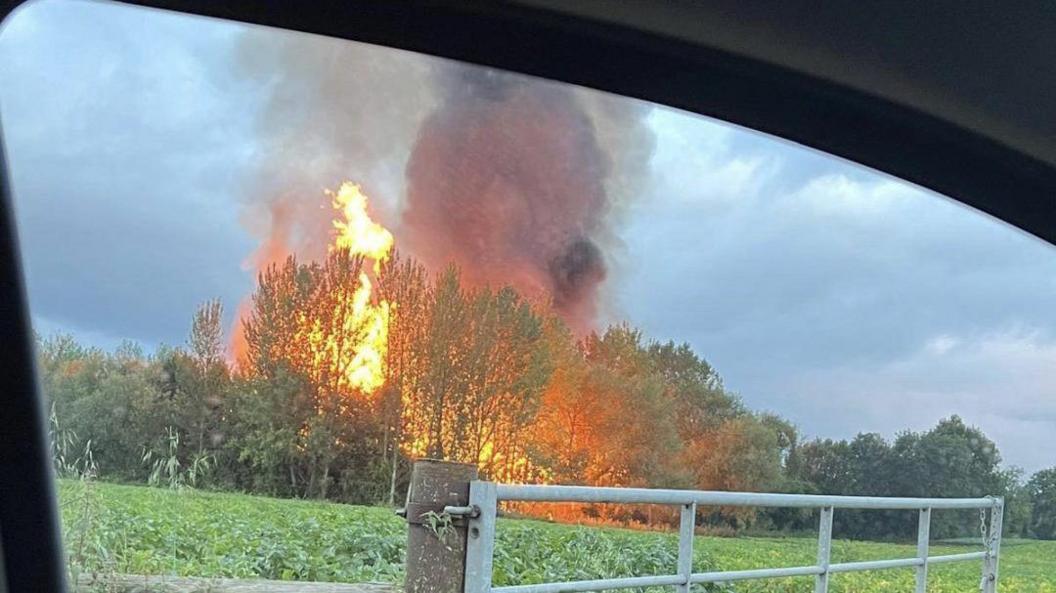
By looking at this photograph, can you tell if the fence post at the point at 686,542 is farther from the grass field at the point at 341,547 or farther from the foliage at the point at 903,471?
the foliage at the point at 903,471

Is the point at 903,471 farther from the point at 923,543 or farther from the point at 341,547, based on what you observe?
the point at 341,547

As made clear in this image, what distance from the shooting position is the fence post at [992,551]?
3.87 metres

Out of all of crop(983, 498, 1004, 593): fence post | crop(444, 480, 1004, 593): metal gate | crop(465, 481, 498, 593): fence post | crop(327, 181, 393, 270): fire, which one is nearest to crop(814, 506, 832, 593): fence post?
Result: crop(444, 480, 1004, 593): metal gate

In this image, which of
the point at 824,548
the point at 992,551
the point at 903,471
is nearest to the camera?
the point at 824,548

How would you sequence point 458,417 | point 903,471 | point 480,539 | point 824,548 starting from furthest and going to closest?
1. point 903,471
2. point 824,548
3. point 458,417
4. point 480,539

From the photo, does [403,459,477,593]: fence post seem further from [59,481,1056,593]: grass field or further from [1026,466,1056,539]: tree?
[1026,466,1056,539]: tree

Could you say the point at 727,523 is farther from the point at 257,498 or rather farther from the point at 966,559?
the point at 257,498

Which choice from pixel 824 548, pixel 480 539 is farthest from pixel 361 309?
pixel 824 548

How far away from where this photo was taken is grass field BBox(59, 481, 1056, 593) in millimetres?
2312

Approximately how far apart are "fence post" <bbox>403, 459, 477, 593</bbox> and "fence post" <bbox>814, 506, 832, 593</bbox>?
4.80ft

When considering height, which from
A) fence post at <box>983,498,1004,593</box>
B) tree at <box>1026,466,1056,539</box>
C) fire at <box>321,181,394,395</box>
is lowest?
fence post at <box>983,498,1004,593</box>

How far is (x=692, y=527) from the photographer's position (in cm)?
290

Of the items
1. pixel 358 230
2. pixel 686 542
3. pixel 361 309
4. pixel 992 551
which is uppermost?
pixel 358 230

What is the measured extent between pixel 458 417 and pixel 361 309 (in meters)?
0.49
